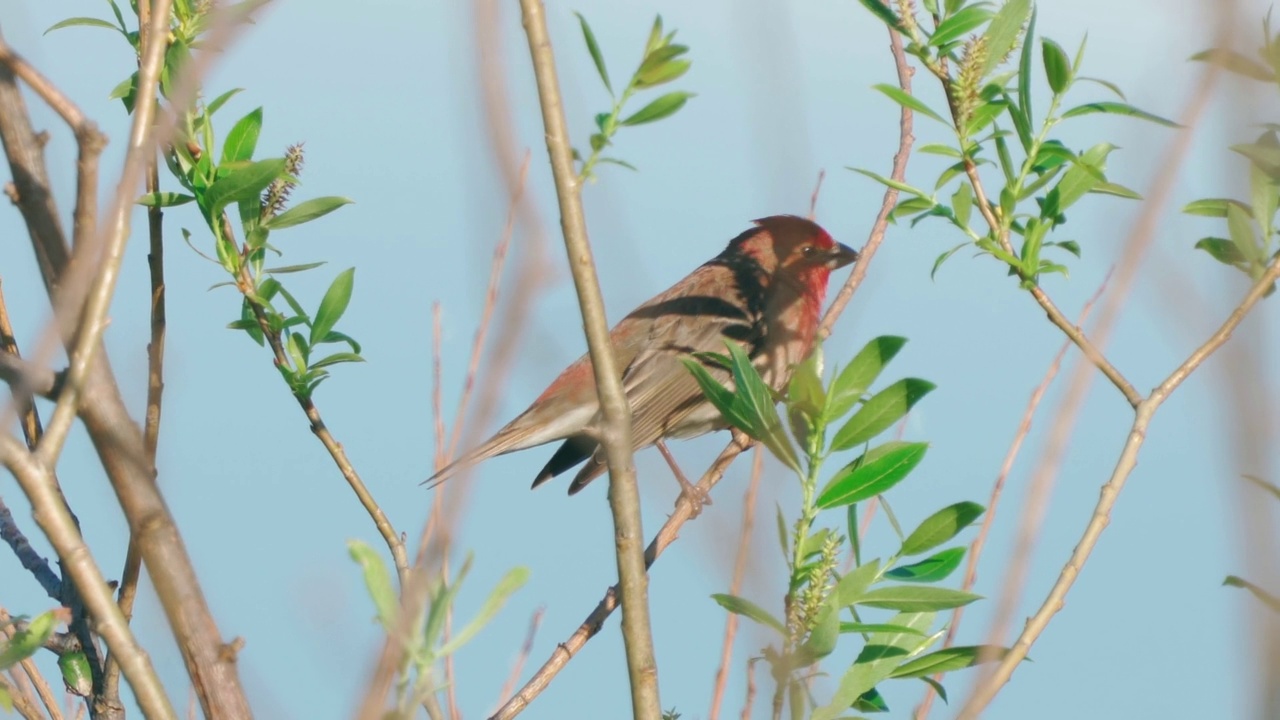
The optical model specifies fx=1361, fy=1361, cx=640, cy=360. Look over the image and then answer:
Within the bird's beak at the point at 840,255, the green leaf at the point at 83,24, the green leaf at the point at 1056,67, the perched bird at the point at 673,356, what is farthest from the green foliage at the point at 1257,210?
the bird's beak at the point at 840,255

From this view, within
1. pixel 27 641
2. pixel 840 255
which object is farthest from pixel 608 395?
pixel 840 255

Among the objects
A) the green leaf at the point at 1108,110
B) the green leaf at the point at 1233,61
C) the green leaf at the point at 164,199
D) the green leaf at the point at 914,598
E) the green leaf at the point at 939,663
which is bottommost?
the green leaf at the point at 939,663

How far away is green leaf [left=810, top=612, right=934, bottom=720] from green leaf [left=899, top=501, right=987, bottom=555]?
0.14 metres

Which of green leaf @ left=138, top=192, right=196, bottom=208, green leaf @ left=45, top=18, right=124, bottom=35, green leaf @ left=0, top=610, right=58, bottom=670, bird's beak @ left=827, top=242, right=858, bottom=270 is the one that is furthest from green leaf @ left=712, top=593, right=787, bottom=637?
bird's beak @ left=827, top=242, right=858, bottom=270

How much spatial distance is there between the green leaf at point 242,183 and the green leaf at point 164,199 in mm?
71

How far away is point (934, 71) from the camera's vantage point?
8.76ft

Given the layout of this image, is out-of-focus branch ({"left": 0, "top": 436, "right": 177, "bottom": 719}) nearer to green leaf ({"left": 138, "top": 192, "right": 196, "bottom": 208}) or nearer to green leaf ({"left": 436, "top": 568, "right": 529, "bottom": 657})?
green leaf ({"left": 436, "top": 568, "right": 529, "bottom": 657})

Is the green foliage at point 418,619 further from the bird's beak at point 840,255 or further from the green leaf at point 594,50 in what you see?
the bird's beak at point 840,255

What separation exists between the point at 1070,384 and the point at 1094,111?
87cm

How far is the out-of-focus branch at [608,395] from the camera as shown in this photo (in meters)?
1.83

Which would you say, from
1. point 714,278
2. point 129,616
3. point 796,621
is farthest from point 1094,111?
point 714,278

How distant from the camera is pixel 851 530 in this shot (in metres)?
2.39

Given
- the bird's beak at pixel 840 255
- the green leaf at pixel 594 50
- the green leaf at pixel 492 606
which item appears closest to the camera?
the green leaf at pixel 492 606

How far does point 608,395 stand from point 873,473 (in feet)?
1.82
